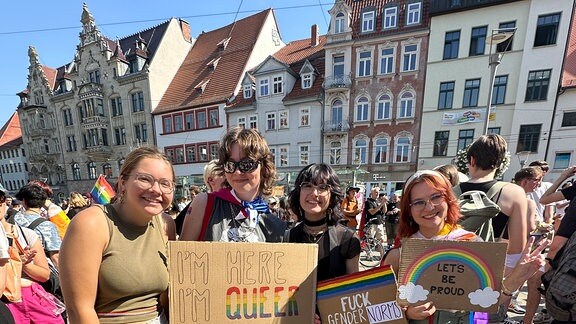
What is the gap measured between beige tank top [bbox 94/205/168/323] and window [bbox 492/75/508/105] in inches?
665

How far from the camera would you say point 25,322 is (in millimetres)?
1830

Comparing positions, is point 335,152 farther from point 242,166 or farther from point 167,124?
point 242,166

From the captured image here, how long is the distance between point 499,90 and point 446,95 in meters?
2.47

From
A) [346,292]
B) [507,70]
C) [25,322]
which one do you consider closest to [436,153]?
[507,70]

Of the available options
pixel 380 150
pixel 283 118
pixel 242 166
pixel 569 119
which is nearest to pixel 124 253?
pixel 242 166

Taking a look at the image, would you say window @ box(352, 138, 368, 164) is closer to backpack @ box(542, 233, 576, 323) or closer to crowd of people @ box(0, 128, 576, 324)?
crowd of people @ box(0, 128, 576, 324)

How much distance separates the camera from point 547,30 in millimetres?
12039

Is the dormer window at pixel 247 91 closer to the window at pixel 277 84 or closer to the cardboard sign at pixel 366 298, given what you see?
the window at pixel 277 84

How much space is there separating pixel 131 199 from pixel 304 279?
98cm

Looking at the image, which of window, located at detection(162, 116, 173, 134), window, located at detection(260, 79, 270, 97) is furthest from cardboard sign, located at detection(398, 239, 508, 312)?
window, located at detection(162, 116, 173, 134)

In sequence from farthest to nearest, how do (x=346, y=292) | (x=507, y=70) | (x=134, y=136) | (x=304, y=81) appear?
(x=134, y=136), (x=304, y=81), (x=507, y=70), (x=346, y=292)

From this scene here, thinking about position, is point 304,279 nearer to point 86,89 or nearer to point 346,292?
point 346,292

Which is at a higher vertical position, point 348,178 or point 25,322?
point 25,322

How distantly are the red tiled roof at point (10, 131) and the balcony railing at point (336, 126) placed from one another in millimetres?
37611
